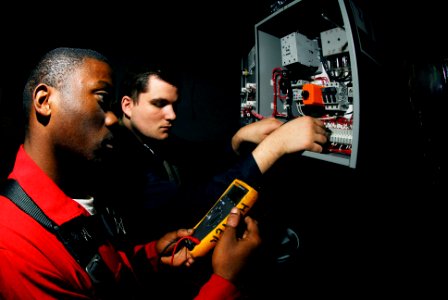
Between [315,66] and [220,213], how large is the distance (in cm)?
111

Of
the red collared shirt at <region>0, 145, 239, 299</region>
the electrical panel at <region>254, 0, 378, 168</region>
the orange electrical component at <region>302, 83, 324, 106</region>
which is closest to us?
the red collared shirt at <region>0, 145, 239, 299</region>

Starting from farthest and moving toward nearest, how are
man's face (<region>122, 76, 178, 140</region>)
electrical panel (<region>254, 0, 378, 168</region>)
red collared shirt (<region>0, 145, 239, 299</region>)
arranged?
man's face (<region>122, 76, 178, 140</region>) < electrical panel (<region>254, 0, 378, 168</region>) < red collared shirt (<region>0, 145, 239, 299</region>)

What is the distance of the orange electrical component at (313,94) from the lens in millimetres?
1272

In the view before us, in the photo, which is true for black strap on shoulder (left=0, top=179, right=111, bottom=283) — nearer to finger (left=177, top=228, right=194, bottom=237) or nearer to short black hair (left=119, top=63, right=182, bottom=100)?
finger (left=177, top=228, right=194, bottom=237)

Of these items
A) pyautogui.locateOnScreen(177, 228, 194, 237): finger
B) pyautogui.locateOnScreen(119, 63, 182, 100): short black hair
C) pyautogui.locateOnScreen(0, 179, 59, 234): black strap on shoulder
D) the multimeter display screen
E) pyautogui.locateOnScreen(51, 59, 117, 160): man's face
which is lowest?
pyautogui.locateOnScreen(177, 228, 194, 237): finger

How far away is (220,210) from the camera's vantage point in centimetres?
105

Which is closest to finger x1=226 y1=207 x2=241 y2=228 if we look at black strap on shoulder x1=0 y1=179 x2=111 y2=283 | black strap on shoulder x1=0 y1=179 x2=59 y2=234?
black strap on shoulder x1=0 y1=179 x2=111 y2=283

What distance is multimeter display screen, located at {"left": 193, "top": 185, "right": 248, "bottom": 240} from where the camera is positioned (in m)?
Result: 1.00

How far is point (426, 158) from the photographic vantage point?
3.27 ft

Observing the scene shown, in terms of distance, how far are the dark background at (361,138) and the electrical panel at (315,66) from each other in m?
0.16

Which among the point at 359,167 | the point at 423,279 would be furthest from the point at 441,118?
the point at 423,279

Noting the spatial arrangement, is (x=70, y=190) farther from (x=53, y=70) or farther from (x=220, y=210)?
(x=220, y=210)

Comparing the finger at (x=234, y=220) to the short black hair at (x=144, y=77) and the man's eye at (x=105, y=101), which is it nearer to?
the man's eye at (x=105, y=101)

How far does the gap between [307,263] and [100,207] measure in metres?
1.35
